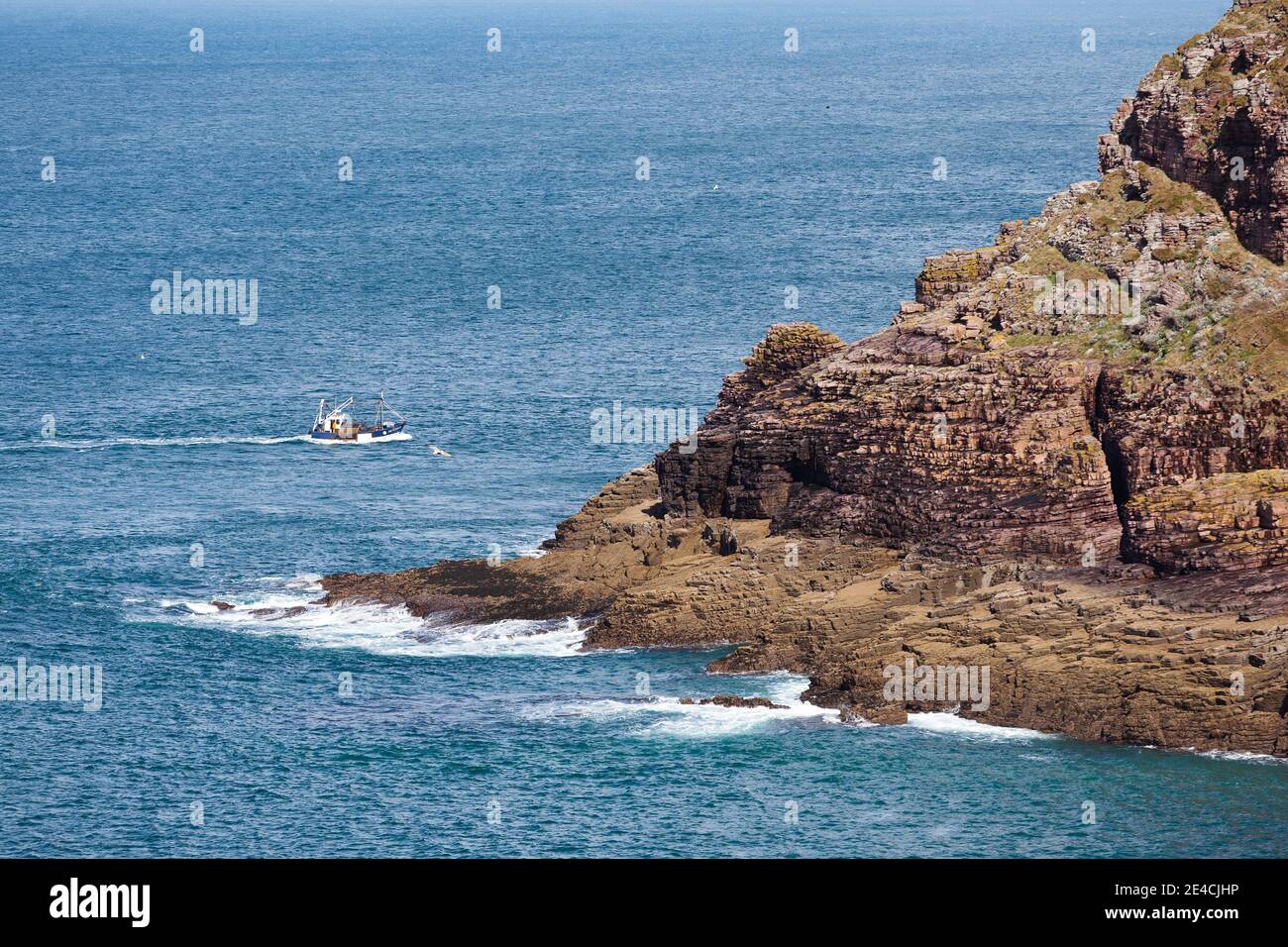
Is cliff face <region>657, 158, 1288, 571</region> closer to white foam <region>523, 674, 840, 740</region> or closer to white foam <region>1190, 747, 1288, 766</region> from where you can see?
white foam <region>1190, 747, 1288, 766</region>

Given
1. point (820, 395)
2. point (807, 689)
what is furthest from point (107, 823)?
point (820, 395)

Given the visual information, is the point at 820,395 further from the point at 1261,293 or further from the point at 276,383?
the point at 276,383

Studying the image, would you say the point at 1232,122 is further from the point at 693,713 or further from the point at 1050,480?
the point at 693,713

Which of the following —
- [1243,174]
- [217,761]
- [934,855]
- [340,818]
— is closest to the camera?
[934,855]

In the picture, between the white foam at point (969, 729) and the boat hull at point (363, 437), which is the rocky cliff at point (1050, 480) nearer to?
the white foam at point (969, 729)

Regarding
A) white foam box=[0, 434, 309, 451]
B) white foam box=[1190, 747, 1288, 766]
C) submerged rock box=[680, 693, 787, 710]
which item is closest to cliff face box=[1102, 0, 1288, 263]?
white foam box=[1190, 747, 1288, 766]

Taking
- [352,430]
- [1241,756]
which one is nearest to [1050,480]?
[1241,756]

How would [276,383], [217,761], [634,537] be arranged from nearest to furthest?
[217,761], [634,537], [276,383]
